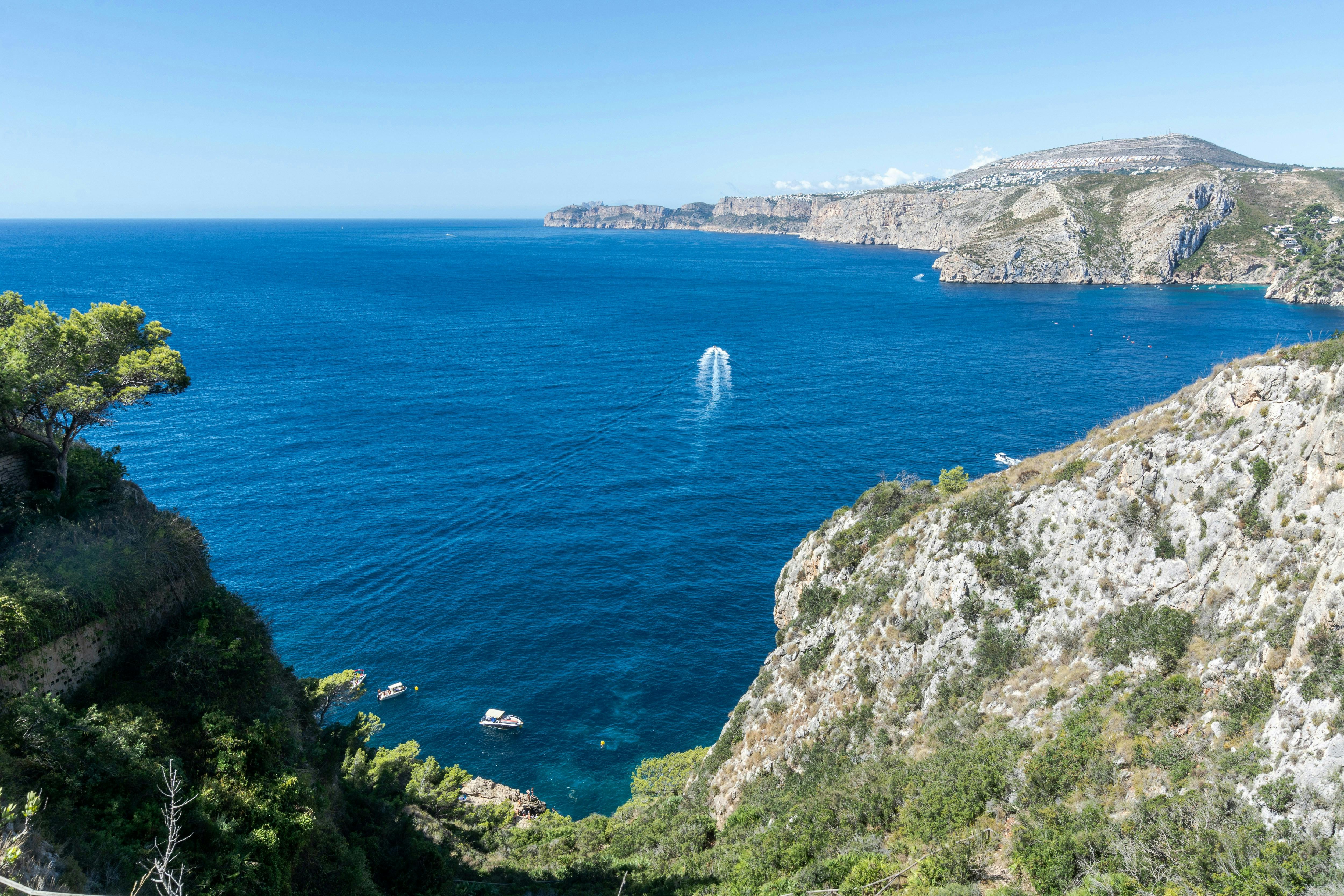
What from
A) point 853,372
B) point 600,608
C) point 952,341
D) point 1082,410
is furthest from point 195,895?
point 952,341

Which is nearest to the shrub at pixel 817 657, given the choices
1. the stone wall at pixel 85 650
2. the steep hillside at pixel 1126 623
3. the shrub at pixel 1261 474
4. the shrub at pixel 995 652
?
the steep hillside at pixel 1126 623

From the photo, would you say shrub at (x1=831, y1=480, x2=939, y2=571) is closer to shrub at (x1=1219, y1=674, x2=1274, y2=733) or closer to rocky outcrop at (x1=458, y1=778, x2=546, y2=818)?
shrub at (x1=1219, y1=674, x2=1274, y2=733)

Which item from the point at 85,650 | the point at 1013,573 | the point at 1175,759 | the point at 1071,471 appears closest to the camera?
the point at 1175,759

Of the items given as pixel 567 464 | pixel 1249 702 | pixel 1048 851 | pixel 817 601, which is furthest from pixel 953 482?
pixel 567 464

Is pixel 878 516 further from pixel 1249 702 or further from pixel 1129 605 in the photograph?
pixel 1249 702

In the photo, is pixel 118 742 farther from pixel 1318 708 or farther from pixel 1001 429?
pixel 1001 429

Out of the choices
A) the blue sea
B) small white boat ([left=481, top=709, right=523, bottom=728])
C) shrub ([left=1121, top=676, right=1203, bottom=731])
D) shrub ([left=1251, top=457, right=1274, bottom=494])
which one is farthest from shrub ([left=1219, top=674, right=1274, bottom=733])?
small white boat ([left=481, top=709, right=523, bottom=728])

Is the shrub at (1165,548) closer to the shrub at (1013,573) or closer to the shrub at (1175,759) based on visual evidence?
the shrub at (1013,573)
